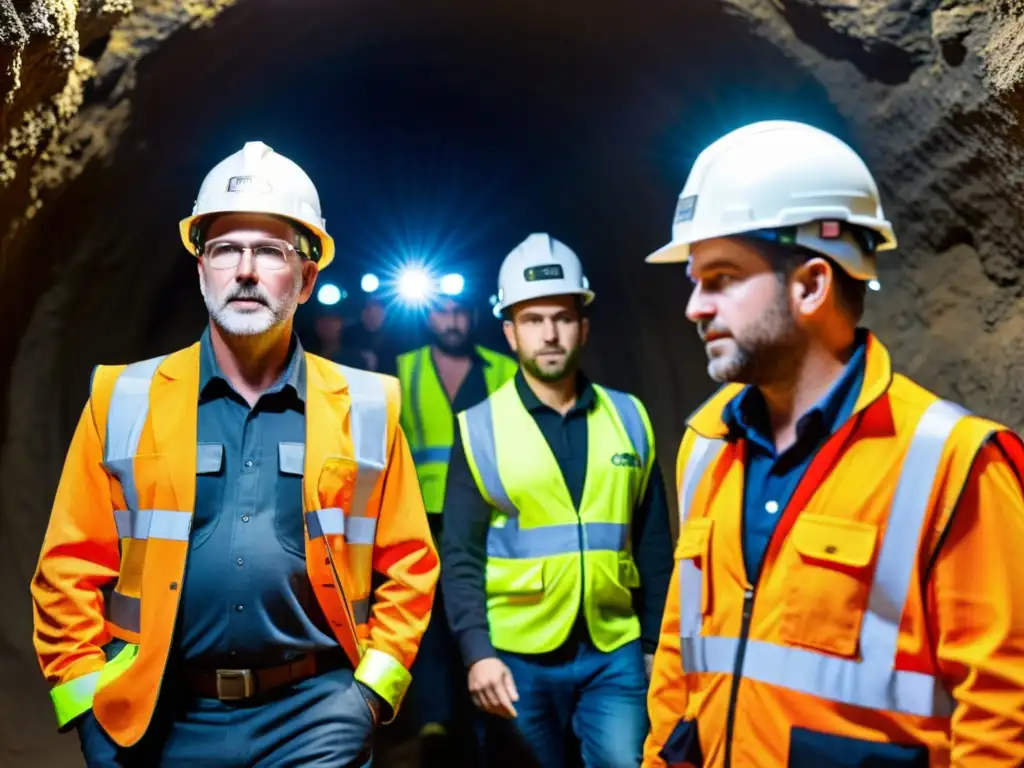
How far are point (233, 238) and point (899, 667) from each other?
77.2 inches

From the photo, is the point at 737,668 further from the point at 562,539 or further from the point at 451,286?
the point at 451,286

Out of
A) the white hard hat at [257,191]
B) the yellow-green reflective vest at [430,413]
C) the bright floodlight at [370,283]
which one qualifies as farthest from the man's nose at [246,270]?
the bright floodlight at [370,283]

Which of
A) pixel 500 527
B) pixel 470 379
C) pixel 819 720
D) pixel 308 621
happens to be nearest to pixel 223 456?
pixel 308 621

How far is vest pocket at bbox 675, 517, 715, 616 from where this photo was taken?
1.88 m

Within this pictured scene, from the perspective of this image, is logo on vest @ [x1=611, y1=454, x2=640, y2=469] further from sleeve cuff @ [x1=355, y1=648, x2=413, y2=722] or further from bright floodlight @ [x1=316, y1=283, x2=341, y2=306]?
bright floodlight @ [x1=316, y1=283, x2=341, y2=306]

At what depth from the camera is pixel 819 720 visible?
1641mm

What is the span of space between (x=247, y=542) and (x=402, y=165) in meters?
5.24

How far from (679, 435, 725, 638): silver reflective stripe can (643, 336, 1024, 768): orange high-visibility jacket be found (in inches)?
4.1

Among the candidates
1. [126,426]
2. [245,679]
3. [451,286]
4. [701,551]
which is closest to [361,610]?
[245,679]

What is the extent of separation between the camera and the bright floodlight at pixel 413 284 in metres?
6.28

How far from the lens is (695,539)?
6.37ft

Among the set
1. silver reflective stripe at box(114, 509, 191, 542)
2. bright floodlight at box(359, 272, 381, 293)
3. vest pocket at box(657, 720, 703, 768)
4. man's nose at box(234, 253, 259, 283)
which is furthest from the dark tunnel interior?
vest pocket at box(657, 720, 703, 768)

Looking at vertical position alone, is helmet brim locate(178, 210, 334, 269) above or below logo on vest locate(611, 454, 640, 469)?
above

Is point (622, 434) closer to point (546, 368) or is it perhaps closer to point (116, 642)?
point (546, 368)
